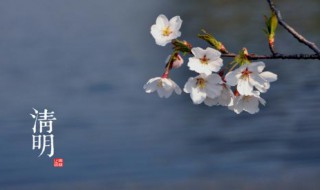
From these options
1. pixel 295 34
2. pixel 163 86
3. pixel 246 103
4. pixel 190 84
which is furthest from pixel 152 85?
pixel 295 34

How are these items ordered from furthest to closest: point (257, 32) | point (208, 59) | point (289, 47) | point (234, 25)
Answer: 1. point (234, 25)
2. point (257, 32)
3. point (289, 47)
4. point (208, 59)

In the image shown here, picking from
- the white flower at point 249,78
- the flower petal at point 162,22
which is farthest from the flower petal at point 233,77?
the flower petal at point 162,22

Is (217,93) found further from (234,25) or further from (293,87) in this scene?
(234,25)

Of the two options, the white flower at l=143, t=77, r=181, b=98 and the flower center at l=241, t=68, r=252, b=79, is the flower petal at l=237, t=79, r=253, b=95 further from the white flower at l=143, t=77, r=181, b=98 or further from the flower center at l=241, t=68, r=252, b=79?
the white flower at l=143, t=77, r=181, b=98

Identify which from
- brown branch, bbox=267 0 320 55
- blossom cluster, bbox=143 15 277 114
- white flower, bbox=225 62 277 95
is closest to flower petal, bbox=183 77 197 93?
blossom cluster, bbox=143 15 277 114

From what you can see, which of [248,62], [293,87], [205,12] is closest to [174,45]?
[248,62]

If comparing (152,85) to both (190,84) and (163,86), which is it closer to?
(163,86)
